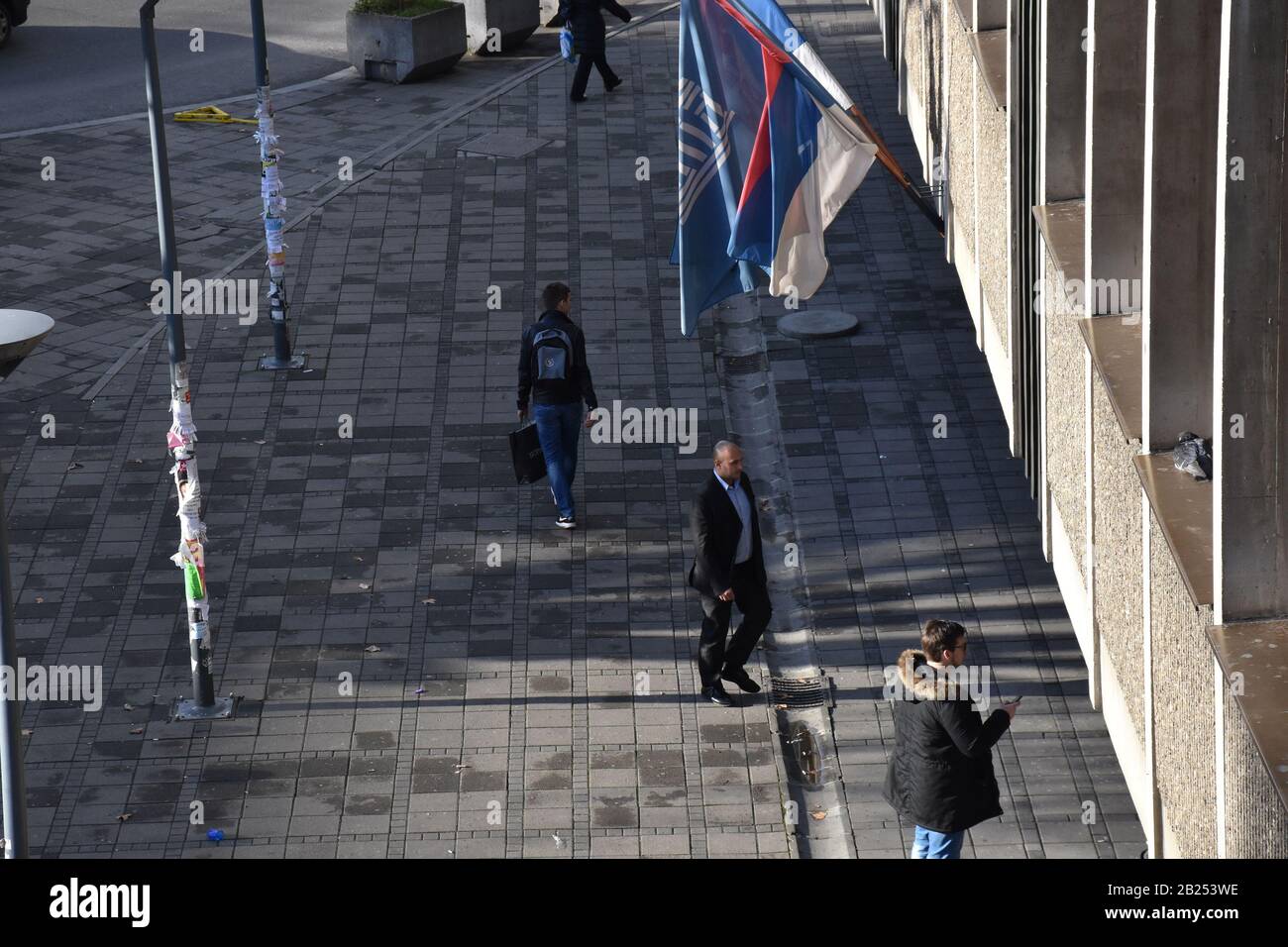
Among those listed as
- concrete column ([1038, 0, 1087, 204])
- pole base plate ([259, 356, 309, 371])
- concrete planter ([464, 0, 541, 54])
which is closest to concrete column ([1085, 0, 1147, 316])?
concrete column ([1038, 0, 1087, 204])

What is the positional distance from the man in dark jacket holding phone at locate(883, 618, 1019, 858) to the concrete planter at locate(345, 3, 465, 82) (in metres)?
17.8

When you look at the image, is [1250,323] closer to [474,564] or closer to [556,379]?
[556,379]

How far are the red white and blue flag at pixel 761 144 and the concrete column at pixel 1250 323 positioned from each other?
6340mm

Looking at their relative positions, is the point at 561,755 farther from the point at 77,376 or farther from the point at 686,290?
the point at 77,376

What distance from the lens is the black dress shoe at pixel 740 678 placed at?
10.7 m

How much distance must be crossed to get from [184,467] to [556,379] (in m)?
2.85

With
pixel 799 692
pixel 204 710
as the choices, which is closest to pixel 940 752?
pixel 799 692

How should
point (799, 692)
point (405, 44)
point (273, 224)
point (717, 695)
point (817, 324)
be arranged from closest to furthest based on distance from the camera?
point (717, 695), point (799, 692), point (273, 224), point (817, 324), point (405, 44)

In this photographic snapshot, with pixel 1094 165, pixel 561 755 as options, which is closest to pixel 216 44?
pixel 561 755

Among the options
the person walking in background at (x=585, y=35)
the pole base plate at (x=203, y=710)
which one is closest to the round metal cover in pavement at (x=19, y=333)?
the pole base plate at (x=203, y=710)

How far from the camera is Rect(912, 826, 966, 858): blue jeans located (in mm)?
7797

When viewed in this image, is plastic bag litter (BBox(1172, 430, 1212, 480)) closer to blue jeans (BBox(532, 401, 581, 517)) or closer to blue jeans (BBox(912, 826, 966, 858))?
blue jeans (BBox(912, 826, 966, 858))

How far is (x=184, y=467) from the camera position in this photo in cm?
1055

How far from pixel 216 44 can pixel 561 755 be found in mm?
18212
